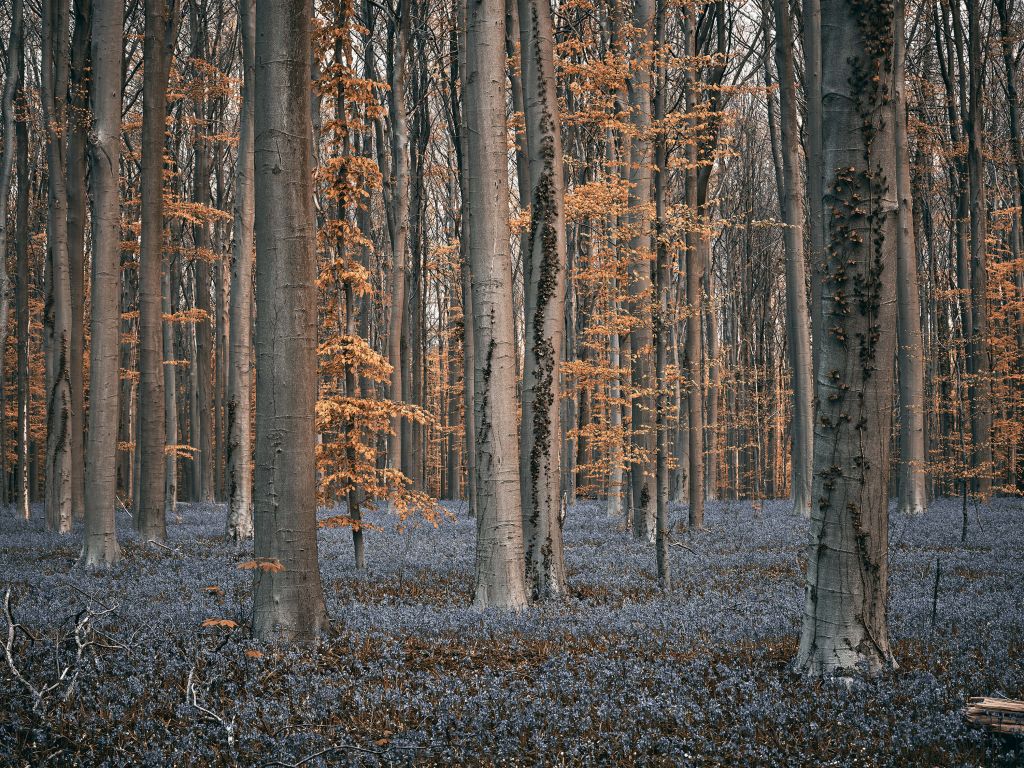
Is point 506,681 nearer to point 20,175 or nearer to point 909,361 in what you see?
point 909,361

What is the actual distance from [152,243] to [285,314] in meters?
7.71

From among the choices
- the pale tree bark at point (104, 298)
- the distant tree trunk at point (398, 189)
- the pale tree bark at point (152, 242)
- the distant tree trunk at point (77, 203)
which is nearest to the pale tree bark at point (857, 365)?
the pale tree bark at point (104, 298)

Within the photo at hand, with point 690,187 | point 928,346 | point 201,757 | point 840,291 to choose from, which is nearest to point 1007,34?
point 690,187

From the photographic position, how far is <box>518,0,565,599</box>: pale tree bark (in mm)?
9781

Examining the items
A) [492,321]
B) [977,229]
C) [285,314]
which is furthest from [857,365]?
[977,229]

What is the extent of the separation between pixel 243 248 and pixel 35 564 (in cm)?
736

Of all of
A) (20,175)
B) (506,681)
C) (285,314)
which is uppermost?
(20,175)

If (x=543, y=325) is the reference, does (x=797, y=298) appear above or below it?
above

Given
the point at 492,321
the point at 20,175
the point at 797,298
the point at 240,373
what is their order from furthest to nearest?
the point at 20,175 → the point at 797,298 → the point at 240,373 → the point at 492,321

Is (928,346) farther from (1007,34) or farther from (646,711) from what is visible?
(646,711)

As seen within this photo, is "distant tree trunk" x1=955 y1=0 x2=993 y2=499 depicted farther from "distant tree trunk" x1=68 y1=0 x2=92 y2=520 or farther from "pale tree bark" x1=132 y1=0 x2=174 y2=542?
"distant tree trunk" x1=68 y1=0 x2=92 y2=520

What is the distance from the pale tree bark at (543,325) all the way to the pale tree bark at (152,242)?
278 inches

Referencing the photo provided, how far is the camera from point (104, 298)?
1203 centimetres

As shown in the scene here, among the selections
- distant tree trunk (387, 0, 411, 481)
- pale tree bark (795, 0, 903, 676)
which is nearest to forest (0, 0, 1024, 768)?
pale tree bark (795, 0, 903, 676)
